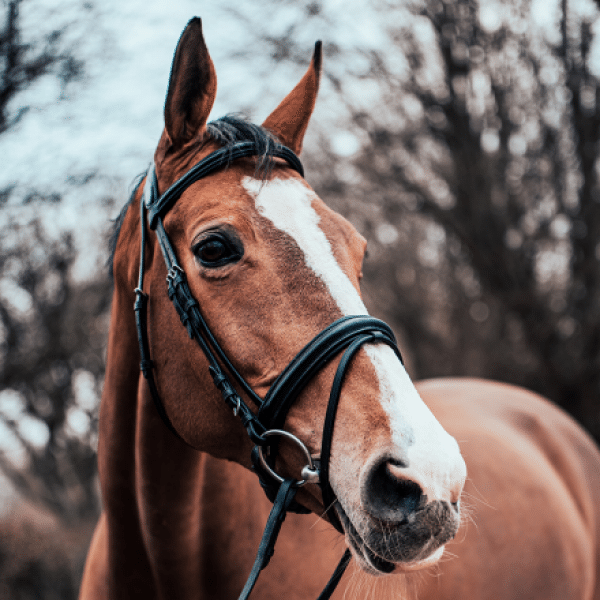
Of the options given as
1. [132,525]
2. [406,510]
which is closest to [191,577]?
[132,525]

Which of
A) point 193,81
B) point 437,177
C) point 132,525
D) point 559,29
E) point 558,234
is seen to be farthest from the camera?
point 437,177

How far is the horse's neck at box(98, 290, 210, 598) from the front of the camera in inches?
71.3

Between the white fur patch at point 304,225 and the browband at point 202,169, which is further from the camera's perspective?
the browband at point 202,169

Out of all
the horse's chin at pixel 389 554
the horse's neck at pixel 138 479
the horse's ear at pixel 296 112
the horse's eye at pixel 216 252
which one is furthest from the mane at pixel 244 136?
the horse's chin at pixel 389 554

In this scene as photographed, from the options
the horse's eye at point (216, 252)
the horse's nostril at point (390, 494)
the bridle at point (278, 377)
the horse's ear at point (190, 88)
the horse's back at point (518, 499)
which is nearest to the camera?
the horse's nostril at point (390, 494)

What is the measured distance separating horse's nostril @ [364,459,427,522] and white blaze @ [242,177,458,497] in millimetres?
50

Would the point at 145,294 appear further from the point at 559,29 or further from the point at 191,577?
the point at 559,29

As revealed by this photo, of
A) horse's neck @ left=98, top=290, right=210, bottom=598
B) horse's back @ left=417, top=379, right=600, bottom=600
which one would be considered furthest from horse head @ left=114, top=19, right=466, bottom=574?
horse's back @ left=417, top=379, right=600, bottom=600

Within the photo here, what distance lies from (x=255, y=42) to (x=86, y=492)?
6.47m

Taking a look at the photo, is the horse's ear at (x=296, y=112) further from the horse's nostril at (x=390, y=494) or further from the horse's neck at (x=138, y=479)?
the horse's nostril at (x=390, y=494)

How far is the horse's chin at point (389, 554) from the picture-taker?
3.99 ft

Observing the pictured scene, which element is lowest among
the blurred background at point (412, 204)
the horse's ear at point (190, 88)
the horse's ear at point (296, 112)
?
the blurred background at point (412, 204)

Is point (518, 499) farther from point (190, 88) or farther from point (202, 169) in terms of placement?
point (190, 88)

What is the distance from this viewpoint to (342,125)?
7.43 meters
